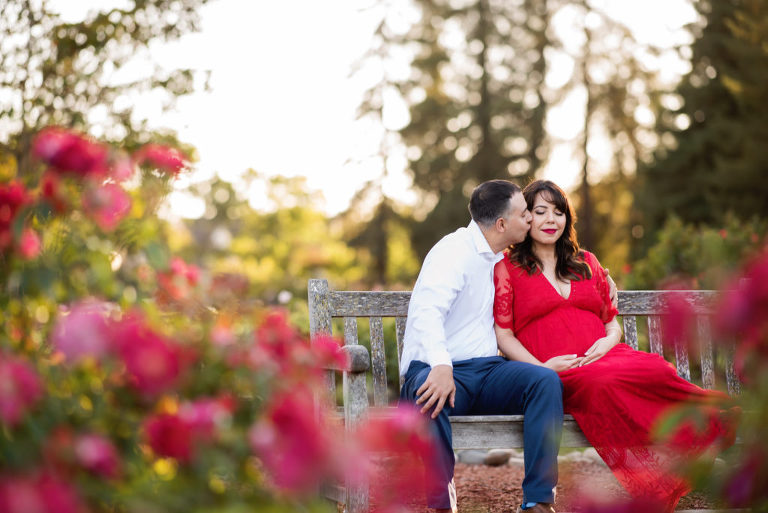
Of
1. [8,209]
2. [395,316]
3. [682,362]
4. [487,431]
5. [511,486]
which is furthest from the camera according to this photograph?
[511,486]

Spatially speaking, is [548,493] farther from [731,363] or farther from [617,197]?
[617,197]

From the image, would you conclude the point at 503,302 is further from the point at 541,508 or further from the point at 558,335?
the point at 541,508

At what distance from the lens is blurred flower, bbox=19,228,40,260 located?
1.86 meters

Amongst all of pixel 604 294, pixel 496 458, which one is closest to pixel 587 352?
pixel 604 294

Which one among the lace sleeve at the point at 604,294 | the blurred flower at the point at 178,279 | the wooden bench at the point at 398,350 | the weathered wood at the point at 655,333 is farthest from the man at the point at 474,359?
the blurred flower at the point at 178,279

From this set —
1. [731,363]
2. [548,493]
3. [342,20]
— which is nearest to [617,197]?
[342,20]

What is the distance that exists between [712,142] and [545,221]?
59.2ft

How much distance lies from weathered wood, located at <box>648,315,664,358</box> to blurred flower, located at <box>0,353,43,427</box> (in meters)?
3.83

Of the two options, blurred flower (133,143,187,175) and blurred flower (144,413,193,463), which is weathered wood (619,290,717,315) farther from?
blurred flower (144,413,193,463)

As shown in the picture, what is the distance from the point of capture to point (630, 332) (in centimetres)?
465

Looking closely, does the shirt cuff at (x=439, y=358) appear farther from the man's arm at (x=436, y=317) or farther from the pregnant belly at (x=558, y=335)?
the pregnant belly at (x=558, y=335)

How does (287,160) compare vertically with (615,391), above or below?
above

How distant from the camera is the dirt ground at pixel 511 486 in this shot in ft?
15.0

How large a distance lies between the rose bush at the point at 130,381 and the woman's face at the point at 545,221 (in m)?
2.31
